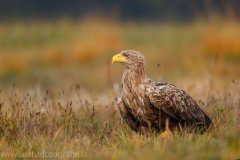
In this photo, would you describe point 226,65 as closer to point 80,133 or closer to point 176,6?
point 80,133

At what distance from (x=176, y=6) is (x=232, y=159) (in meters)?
23.6

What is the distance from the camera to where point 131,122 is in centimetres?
831

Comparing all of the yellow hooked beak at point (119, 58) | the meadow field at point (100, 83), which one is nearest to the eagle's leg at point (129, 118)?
the meadow field at point (100, 83)

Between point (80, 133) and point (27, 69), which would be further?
point (27, 69)

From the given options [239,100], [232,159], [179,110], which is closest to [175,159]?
[232,159]

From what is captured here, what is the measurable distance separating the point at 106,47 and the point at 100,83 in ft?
10.9

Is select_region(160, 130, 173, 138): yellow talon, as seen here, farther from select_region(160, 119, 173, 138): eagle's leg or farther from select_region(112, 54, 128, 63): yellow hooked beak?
select_region(112, 54, 128, 63): yellow hooked beak

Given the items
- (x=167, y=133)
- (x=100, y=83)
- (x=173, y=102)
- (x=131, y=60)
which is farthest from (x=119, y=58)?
(x=100, y=83)

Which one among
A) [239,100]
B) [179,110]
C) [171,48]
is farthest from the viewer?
[171,48]

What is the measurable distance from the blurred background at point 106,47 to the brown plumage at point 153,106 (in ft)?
15.9

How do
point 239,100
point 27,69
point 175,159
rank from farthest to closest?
point 27,69, point 239,100, point 175,159

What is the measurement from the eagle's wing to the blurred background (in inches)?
189

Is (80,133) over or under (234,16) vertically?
under

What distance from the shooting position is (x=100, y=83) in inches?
627
